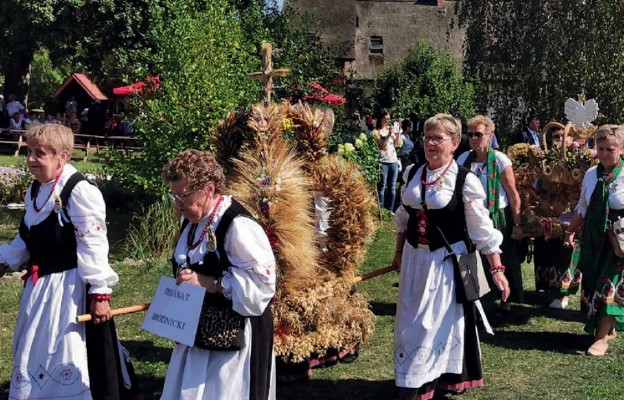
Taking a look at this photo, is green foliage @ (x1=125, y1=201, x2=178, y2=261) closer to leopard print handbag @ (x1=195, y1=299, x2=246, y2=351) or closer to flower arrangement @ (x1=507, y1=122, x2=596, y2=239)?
flower arrangement @ (x1=507, y1=122, x2=596, y2=239)

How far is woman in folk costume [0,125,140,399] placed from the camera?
4.82 m

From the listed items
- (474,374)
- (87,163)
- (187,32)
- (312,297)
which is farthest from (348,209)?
(87,163)

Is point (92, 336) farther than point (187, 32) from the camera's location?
No

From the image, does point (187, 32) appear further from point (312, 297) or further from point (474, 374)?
point (474, 374)

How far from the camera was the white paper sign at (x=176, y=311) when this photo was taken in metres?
4.23

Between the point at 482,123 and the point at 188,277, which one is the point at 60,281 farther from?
the point at 482,123

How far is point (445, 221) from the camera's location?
562cm

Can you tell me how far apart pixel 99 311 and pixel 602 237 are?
4.12m

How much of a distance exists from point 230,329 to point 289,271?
5.08 feet

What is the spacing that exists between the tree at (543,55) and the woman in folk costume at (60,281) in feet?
59.6

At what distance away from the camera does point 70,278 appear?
490cm

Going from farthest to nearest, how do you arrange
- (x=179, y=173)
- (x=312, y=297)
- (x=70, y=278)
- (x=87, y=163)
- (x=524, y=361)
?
(x=87, y=163) < (x=524, y=361) < (x=312, y=297) < (x=70, y=278) < (x=179, y=173)

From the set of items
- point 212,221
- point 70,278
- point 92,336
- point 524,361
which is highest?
point 212,221

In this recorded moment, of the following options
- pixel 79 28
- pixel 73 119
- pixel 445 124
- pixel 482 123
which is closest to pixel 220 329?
pixel 445 124
